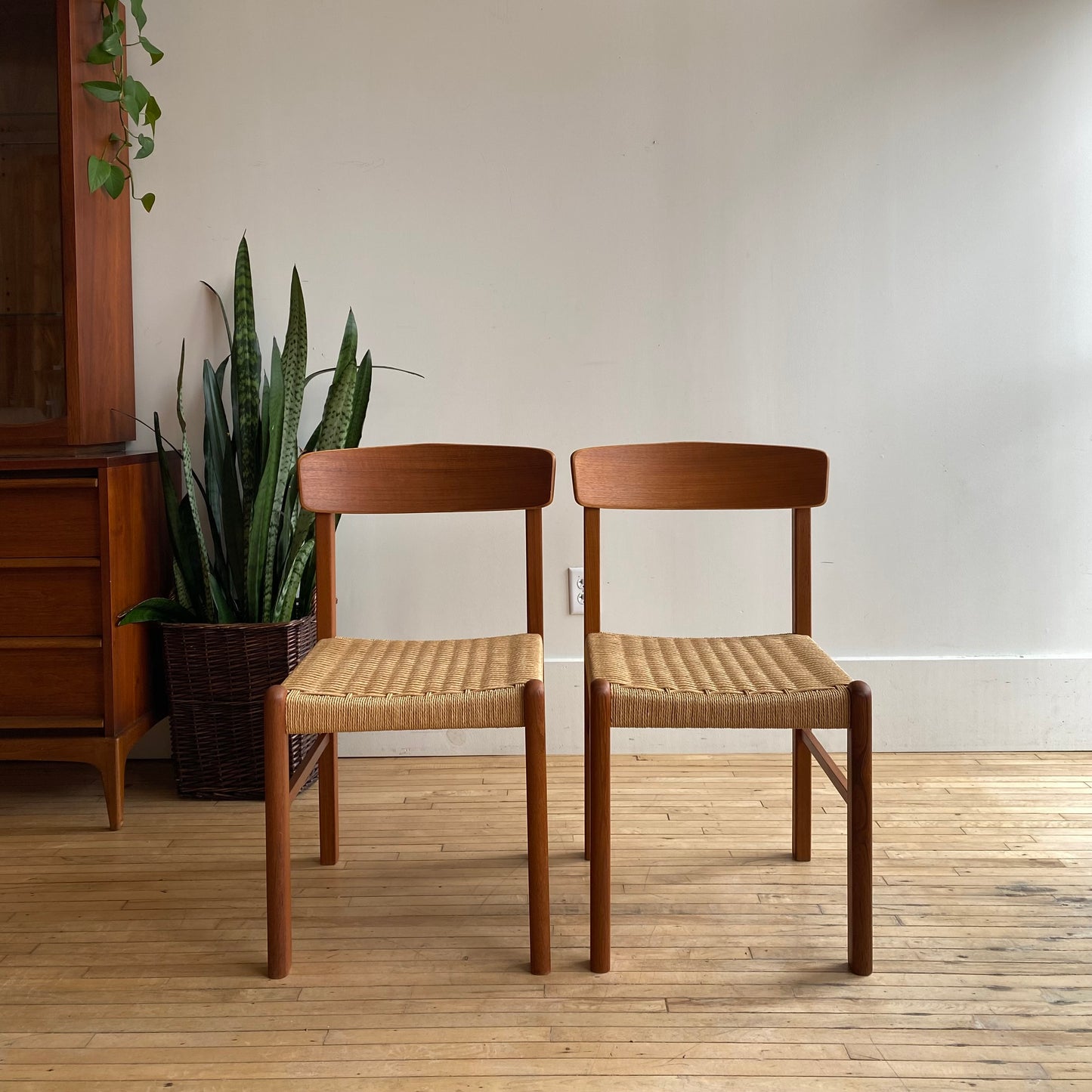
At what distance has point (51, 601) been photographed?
2.34m

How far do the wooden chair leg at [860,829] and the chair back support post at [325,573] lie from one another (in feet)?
3.38

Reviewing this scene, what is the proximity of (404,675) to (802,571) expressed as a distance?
84 centimetres

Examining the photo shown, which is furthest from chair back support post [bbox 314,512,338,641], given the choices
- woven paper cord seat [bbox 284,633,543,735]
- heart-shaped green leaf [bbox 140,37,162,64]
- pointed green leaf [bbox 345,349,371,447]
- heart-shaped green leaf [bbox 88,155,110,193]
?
heart-shaped green leaf [bbox 140,37,162,64]

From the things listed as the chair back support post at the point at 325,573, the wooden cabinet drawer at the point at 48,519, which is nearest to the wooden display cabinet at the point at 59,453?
the wooden cabinet drawer at the point at 48,519

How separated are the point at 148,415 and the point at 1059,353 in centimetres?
249

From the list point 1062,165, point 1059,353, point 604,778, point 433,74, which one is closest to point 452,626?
point 604,778

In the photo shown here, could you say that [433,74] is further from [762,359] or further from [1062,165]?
[1062,165]

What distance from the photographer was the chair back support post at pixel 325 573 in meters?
2.07

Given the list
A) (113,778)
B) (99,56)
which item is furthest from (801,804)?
(99,56)

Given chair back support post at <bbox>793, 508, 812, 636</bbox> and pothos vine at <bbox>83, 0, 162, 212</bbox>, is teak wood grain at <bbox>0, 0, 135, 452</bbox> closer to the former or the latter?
pothos vine at <bbox>83, 0, 162, 212</bbox>

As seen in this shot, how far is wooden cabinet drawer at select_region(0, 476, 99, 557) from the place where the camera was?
231 cm

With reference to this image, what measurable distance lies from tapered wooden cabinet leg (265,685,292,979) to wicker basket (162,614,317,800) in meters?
0.80

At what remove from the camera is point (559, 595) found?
2.86 meters

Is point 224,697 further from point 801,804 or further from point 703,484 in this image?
point 801,804
